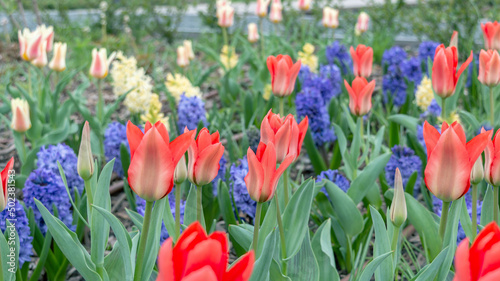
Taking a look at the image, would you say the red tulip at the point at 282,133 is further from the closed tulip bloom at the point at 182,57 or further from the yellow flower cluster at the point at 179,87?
the closed tulip bloom at the point at 182,57

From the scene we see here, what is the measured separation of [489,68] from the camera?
1871mm

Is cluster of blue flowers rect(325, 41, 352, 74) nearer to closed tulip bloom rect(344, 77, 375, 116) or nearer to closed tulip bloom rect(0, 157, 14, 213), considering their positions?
closed tulip bloom rect(344, 77, 375, 116)

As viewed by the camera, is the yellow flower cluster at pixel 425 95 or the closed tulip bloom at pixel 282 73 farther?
the yellow flower cluster at pixel 425 95

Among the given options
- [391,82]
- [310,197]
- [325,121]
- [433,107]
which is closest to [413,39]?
[391,82]

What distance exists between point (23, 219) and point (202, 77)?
201cm

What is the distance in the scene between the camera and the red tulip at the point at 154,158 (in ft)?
2.78

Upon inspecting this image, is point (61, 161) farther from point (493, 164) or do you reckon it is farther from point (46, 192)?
point (493, 164)

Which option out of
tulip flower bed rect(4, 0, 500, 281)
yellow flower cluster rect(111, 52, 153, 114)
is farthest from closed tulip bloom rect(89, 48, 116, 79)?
yellow flower cluster rect(111, 52, 153, 114)

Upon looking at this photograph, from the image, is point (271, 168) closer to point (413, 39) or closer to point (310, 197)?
point (310, 197)

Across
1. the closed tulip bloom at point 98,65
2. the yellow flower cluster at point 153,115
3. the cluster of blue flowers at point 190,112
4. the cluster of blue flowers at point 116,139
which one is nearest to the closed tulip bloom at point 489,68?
the cluster of blue flowers at point 190,112

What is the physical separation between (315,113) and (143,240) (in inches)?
53.7

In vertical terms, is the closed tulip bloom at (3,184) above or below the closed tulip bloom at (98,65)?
above

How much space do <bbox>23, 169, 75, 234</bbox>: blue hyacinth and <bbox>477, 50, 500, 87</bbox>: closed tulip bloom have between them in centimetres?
152

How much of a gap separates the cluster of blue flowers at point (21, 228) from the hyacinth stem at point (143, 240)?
56 centimetres
